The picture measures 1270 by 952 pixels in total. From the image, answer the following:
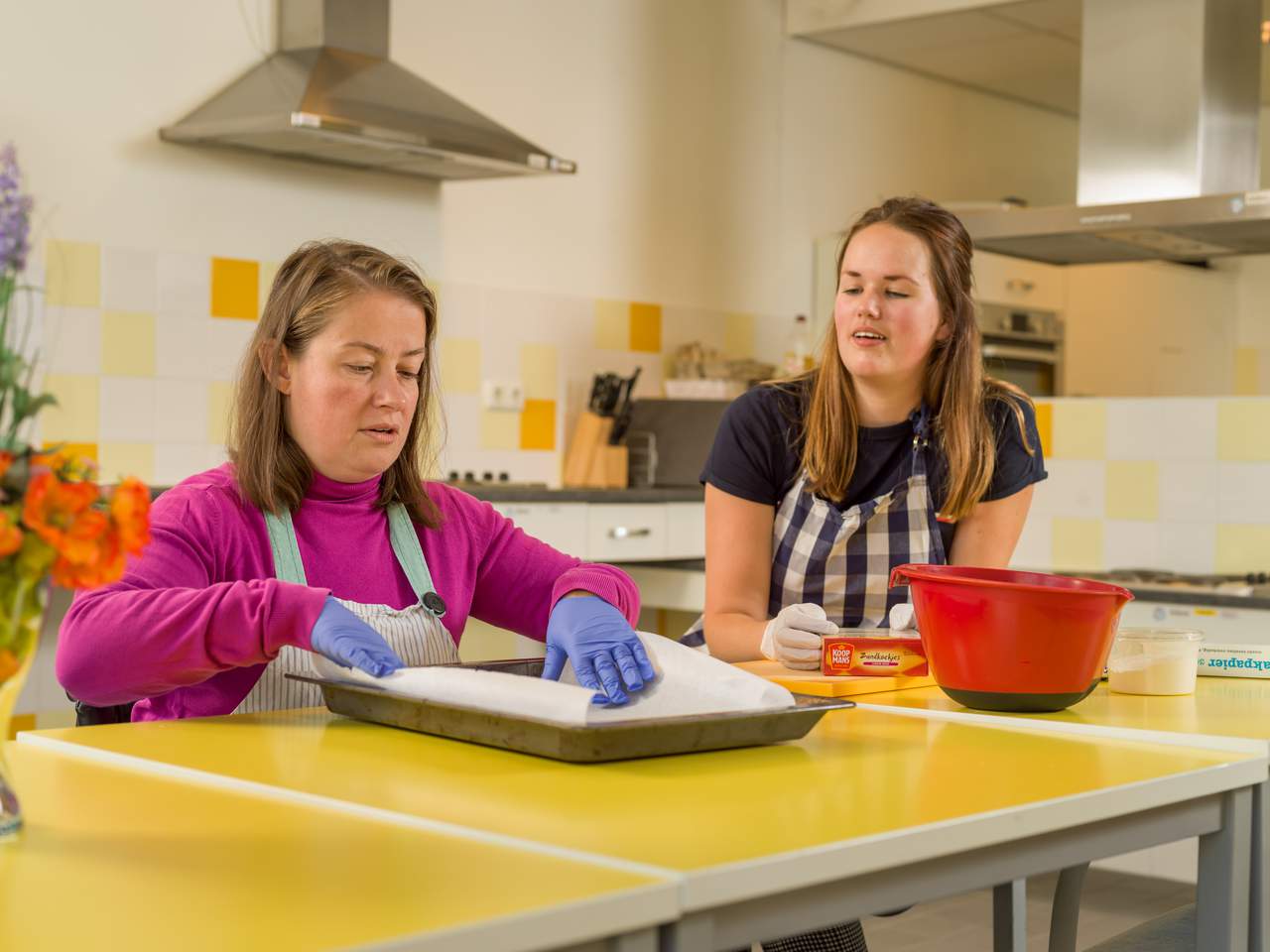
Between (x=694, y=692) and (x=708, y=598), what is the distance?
0.93m

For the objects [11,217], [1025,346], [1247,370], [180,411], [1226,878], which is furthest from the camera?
[1247,370]

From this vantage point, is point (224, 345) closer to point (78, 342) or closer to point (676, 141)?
point (78, 342)

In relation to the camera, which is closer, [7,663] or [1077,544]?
[7,663]

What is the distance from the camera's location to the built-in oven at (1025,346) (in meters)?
5.35

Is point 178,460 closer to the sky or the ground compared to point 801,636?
closer to the sky

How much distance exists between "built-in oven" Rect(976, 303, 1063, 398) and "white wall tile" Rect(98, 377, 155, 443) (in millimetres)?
2744

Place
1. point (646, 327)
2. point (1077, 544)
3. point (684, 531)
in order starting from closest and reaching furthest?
1. point (1077, 544)
2. point (684, 531)
3. point (646, 327)

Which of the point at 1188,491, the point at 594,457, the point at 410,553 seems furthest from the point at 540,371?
the point at 410,553

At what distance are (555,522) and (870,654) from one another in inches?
88.0

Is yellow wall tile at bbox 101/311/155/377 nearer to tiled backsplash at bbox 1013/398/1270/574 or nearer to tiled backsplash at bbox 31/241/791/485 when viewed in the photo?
tiled backsplash at bbox 31/241/791/485

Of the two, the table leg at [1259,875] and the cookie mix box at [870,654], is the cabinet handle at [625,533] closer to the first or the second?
the cookie mix box at [870,654]

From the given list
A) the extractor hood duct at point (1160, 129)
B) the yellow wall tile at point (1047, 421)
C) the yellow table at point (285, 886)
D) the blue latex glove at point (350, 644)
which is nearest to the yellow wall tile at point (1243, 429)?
the yellow wall tile at point (1047, 421)

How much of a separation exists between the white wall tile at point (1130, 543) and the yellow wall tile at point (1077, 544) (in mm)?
21

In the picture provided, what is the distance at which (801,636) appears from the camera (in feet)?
5.71
